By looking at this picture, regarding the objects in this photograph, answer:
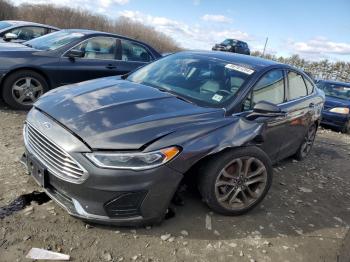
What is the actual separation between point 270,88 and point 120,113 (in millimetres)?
2170

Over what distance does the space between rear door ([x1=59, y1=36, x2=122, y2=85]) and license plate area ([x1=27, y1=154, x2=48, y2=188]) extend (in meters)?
3.90

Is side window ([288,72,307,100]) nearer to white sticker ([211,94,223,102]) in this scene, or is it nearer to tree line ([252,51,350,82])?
white sticker ([211,94,223,102])

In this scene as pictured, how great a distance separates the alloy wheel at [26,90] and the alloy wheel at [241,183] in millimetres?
4437

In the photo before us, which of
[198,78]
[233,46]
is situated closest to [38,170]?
[198,78]

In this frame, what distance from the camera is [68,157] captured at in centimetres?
313

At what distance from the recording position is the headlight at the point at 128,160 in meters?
3.09

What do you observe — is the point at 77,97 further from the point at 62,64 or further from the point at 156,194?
the point at 62,64

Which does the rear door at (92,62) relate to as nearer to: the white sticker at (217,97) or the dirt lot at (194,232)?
the dirt lot at (194,232)

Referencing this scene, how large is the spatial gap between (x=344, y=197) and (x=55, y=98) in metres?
4.01

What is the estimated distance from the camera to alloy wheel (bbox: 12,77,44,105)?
6.82 meters

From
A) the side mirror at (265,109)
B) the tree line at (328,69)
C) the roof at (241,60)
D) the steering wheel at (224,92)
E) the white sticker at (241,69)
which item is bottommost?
the tree line at (328,69)

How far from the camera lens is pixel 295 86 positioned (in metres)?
5.59

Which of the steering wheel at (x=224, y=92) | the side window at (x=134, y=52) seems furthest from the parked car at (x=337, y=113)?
the steering wheel at (x=224, y=92)

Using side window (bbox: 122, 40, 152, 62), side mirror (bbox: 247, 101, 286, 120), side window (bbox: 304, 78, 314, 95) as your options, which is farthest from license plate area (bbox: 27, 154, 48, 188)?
side window (bbox: 122, 40, 152, 62)
